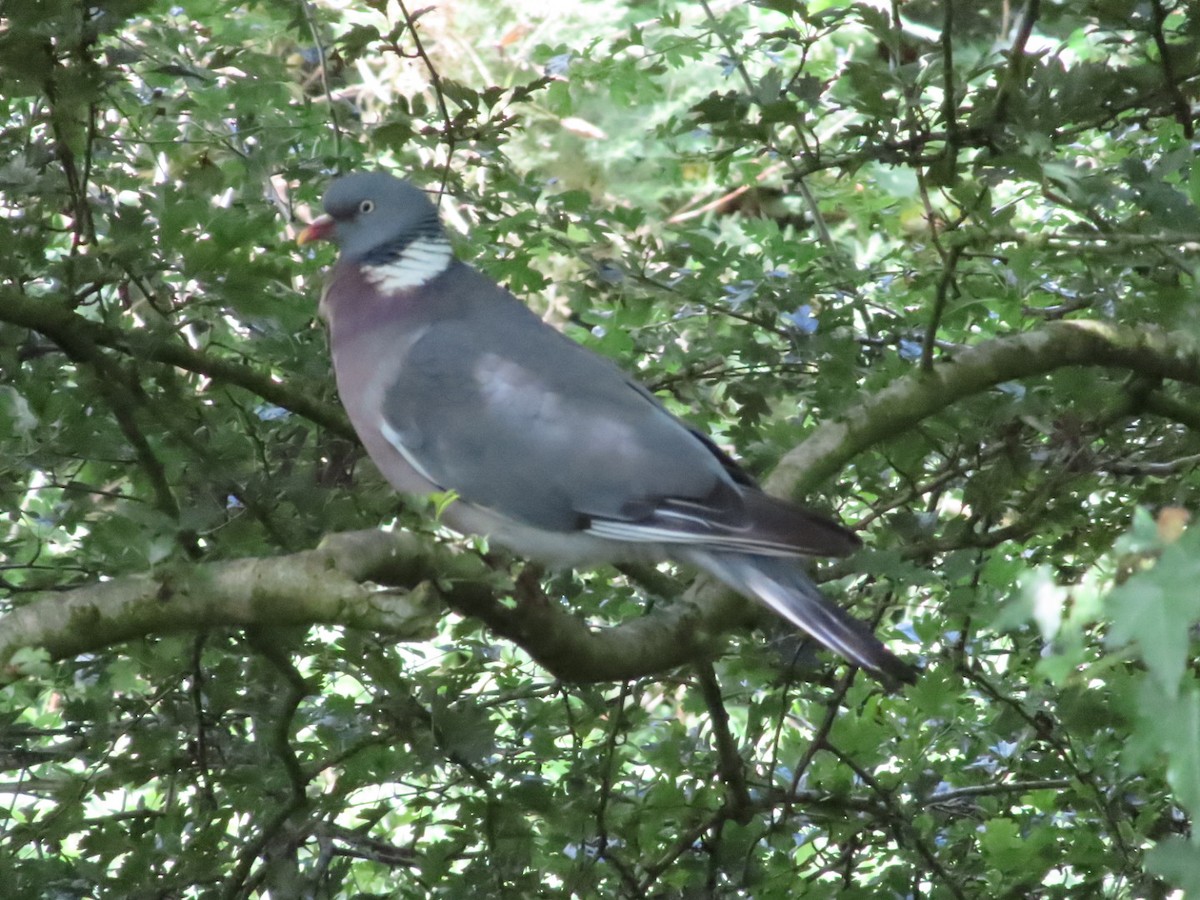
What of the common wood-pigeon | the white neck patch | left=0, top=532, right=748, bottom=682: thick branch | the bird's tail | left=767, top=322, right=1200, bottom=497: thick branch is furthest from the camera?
the white neck patch

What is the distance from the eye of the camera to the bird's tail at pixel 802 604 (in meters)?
1.81

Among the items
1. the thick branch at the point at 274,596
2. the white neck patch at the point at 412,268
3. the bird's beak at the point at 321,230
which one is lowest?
the thick branch at the point at 274,596

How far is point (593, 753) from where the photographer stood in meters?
2.22

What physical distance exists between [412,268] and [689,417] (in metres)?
0.61

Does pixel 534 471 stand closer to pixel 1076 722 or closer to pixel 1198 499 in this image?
Result: pixel 1076 722

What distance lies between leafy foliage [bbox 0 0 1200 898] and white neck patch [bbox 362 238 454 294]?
9 cm

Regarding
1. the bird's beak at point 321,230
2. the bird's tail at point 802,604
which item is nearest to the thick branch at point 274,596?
the bird's tail at point 802,604

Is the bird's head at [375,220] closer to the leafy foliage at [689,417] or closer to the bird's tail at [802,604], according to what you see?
the leafy foliage at [689,417]

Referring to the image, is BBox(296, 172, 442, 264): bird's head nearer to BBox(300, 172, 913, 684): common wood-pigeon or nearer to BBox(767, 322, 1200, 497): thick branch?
BBox(300, 172, 913, 684): common wood-pigeon

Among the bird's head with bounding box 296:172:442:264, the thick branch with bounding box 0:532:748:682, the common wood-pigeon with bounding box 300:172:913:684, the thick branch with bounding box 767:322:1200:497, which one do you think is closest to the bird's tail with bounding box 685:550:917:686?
the common wood-pigeon with bounding box 300:172:913:684

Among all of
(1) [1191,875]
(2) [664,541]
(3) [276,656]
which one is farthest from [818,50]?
(1) [1191,875]

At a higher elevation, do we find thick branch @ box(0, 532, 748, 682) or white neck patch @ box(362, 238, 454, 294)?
white neck patch @ box(362, 238, 454, 294)

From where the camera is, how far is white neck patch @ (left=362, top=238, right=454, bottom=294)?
2578 mm

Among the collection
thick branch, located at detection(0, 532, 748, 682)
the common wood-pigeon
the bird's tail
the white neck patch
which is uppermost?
the white neck patch
